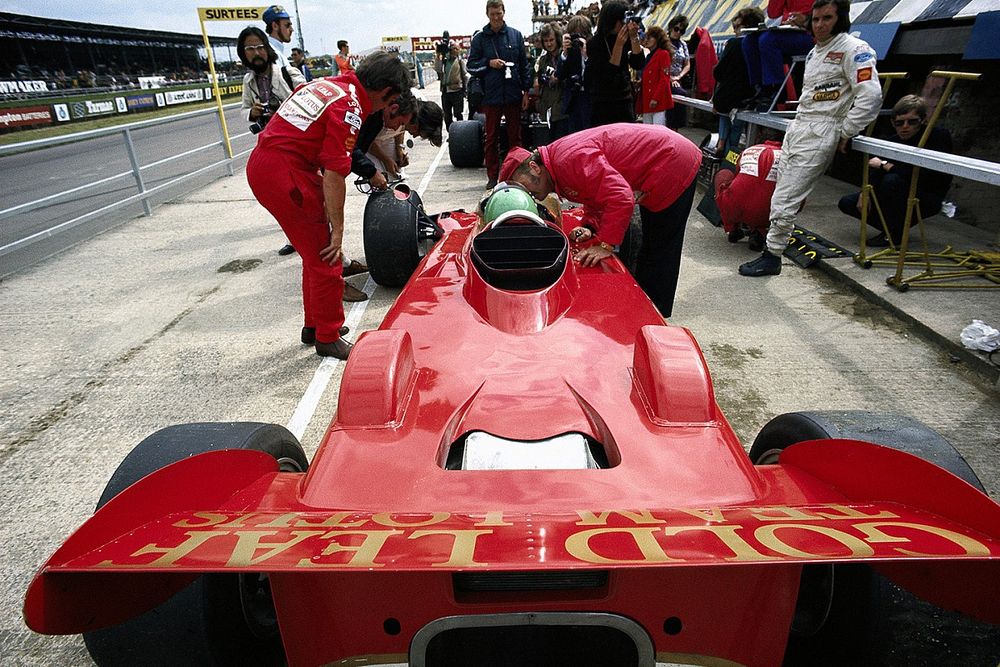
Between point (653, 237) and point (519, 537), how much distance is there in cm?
318

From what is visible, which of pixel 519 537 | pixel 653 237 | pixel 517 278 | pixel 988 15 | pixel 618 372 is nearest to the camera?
pixel 519 537

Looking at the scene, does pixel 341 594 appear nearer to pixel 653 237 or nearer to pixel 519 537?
pixel 519 537

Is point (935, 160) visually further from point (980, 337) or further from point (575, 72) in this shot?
point (575, 72)

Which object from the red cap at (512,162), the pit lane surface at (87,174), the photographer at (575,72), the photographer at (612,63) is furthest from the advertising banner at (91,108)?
the red cap at (512,162)

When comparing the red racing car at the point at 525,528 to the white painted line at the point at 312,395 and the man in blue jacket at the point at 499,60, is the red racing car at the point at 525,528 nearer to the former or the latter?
the white painted line at the point at 312,395

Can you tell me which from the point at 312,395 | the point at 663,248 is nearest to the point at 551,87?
the point at 663,248

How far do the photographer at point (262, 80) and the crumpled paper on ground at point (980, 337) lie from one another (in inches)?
217

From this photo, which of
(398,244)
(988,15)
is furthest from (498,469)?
(988,15)

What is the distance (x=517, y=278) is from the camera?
2.62 m

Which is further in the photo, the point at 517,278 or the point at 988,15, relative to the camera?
the point at 988,15

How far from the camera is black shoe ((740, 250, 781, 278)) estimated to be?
16.8ft

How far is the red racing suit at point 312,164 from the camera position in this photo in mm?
3221

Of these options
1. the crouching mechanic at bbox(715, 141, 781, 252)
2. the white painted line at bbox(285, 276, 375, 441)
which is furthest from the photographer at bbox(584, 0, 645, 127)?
the white painted line at bbox(285, 276, 375, 441)

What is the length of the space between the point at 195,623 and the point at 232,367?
2647 mm
